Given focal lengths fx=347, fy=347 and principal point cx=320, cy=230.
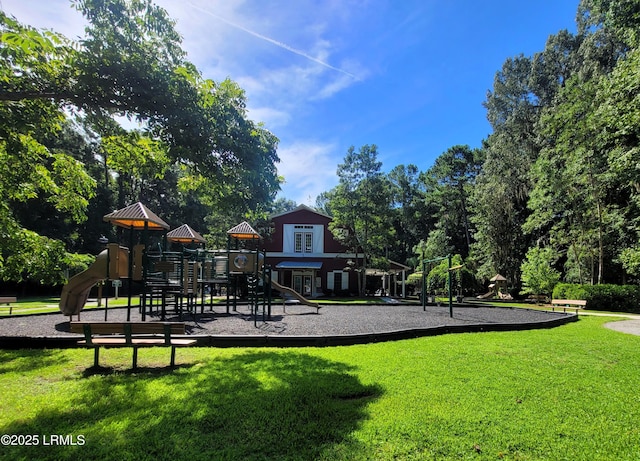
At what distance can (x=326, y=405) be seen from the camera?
157 inches

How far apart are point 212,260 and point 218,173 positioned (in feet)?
25.9

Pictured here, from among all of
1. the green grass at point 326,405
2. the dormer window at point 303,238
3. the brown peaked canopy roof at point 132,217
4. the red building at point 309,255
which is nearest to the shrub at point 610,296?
the red building at point 309,255

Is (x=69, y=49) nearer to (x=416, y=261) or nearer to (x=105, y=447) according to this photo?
(x=105, y=447)

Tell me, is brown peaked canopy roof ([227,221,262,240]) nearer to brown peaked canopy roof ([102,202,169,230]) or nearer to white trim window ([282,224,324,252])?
brown peaked canopy roof ([102,202,169,230])

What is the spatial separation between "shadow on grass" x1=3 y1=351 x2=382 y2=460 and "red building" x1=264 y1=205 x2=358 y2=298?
26070mm

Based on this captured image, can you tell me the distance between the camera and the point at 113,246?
9922 millimetres

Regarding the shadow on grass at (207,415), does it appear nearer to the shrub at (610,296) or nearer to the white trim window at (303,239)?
the shrub at (610,296)

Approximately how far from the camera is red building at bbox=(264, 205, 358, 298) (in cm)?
3144

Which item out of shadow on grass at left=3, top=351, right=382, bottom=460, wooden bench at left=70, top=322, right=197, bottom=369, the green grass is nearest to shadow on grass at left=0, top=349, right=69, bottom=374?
the green grass

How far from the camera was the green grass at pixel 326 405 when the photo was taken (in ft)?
9.89

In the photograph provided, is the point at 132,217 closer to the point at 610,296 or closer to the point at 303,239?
the point at 303,239

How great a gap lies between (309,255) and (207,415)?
2810 centimetres

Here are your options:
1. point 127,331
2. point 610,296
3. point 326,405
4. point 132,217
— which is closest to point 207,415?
point 326,405

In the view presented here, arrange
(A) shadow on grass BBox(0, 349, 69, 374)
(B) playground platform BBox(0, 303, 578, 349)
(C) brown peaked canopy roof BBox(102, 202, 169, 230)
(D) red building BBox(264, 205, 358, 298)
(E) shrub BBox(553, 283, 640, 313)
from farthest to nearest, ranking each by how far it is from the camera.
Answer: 1. (D) red building BBox(264, 205, 358, 298)
2. (E) shrub BBox(553, 283, 640, 313)
3. (C) brown peaked canopy roof BBox(102, 202, 169, 230)
4. (B) playground platform BBox(0, 303, 578, 349)
5. (A) shadow on grass BBox(0, 349, 69, 374)
